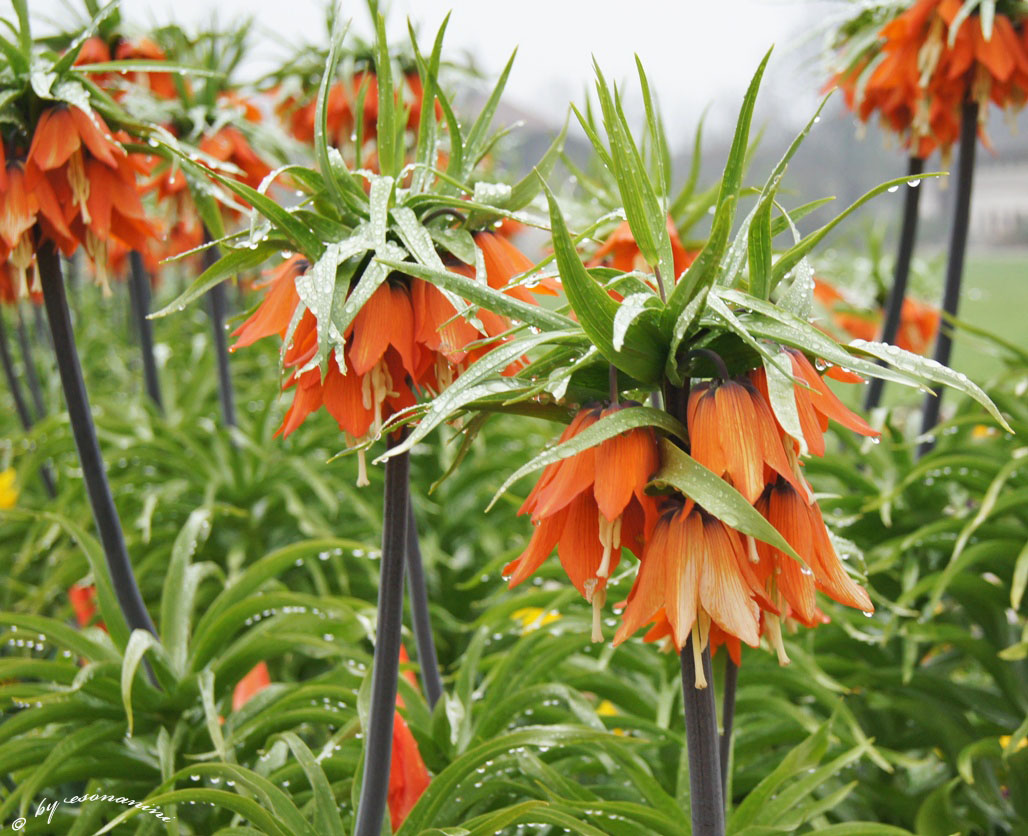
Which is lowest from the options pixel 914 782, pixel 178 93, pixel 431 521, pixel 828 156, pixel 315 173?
pixel 914 782

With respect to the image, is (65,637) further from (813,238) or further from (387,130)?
(813,238)

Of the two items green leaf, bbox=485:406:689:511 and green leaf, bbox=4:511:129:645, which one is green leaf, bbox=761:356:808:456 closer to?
green leaf, bbox=485:406:689:511

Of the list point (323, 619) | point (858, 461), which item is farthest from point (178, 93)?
point (858, 461)

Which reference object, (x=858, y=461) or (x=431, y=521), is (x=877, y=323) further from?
(x=431, y=521)

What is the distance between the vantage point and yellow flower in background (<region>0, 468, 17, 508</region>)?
2.89 metres

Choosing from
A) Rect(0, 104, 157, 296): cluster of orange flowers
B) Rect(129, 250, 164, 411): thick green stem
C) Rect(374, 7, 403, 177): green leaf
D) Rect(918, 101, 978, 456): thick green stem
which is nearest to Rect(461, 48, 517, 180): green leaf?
Rect(374, 7, 403, 177): green leaf

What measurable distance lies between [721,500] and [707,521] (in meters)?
0.05

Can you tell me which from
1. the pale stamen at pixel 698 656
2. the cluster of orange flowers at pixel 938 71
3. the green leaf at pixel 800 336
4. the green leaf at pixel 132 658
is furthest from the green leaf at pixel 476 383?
the cluster of orange flowers at pixel 938 71

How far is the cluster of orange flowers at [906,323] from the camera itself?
10.6ft

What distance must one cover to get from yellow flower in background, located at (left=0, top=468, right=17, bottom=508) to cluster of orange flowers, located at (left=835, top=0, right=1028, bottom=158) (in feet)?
8.11

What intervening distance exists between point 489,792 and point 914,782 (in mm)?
1043

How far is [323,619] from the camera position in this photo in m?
1.50

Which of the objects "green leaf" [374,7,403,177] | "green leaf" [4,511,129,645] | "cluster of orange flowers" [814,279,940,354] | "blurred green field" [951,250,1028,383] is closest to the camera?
"green leaf" [374,7,403,177]

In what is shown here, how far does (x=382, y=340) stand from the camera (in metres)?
0.91
